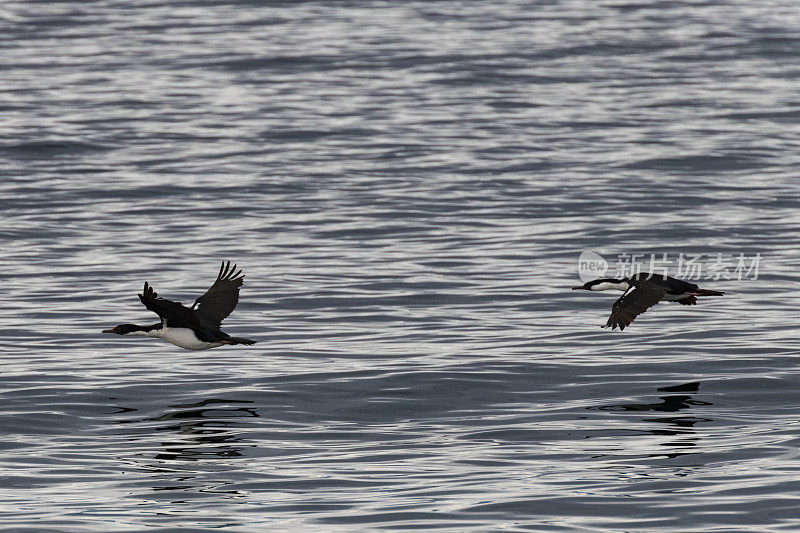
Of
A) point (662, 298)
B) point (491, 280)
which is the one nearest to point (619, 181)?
point (491, 280)

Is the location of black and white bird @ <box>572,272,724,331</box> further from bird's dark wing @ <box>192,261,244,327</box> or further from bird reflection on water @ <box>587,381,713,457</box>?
bird's dark wing @ <box>192,261,244,327</box>

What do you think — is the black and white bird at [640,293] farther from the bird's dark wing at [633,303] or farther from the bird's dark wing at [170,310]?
the bird's dark wing at [170,310]

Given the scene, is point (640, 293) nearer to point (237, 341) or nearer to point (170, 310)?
point (237, 341)

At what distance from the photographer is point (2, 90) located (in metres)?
43.5

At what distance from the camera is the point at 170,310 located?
16156mm

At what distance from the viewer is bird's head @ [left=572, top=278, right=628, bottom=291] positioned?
20.1 m

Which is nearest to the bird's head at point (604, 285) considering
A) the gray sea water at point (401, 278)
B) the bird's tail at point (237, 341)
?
the gray sea water at point (401, 278)

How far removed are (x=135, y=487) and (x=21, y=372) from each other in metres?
5.09

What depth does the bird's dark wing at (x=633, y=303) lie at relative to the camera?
1727 cm

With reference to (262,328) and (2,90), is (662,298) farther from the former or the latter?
(2,90)

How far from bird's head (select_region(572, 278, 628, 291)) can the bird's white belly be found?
563 centimetres

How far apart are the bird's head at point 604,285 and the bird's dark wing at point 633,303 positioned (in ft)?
3.90

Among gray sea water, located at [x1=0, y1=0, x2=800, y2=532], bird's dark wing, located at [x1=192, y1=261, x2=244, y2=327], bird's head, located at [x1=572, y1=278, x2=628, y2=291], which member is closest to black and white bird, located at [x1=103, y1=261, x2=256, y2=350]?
bird's dark wing, located at [x1=192, y1=261, x2=244, y2=327]

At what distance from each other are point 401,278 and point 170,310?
7.08 meters
